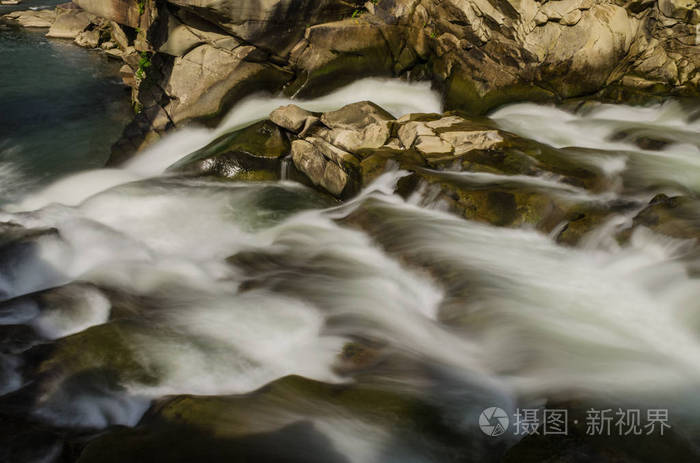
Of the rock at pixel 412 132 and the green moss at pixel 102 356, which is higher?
the rock at pixel 412 132

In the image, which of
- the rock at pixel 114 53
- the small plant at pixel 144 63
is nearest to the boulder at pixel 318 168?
the small plant at pixel 144 63

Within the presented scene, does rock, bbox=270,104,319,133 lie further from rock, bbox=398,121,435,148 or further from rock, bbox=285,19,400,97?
rock, bbox=285,19,400,97

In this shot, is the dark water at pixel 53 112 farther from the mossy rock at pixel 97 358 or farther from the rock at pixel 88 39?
the mossy rock at pixel 97 358

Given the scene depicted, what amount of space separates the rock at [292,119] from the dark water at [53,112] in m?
4.76

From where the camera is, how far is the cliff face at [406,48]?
35.5 feet

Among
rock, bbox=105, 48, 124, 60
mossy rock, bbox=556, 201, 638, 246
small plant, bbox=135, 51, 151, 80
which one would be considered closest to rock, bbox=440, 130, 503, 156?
mossy rock, bbox=556, 201, 638, 246

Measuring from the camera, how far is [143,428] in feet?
11.7

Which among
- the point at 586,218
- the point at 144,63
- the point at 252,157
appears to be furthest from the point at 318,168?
the point at 144,63

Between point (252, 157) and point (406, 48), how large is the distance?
561 centimetres

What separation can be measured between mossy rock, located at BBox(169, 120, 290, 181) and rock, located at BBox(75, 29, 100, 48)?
15718 millimetres

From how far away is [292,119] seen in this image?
367 inches

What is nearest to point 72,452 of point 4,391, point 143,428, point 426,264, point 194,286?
point 143,428

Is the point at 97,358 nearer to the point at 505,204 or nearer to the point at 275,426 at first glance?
the point at 275,426

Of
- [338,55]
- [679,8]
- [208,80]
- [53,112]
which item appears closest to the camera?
[679,8]
